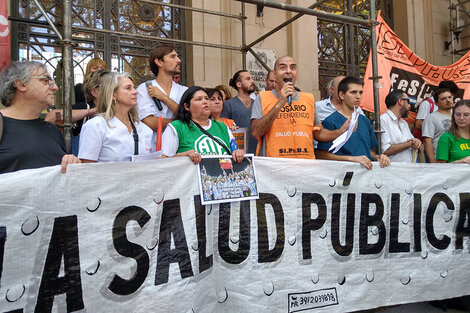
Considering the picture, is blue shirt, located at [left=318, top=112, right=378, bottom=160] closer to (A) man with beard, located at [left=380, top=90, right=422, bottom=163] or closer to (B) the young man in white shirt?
(A) man with beard, located at [left=380, top=90, right=422, bottom=163]

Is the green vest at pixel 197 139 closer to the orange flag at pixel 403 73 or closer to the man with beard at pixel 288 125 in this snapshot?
the man with beard at pixel 288 125

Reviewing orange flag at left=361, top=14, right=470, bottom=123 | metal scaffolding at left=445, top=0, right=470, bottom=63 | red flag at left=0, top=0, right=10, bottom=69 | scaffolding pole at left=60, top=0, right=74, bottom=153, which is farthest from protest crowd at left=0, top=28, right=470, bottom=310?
metal scaffolding at left=445, top=0, right=470, bottom=63

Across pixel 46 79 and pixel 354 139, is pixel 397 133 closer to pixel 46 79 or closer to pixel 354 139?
pixel 354 139

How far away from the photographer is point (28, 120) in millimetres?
2633

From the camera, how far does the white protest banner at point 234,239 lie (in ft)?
7.63

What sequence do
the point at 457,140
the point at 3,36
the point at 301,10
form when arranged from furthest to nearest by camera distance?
the point at 457,140 < the point at 301,10 < the point at 3,36

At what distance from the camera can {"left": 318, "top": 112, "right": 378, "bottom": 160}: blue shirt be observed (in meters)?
3.90

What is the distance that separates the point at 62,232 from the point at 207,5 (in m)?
5.27

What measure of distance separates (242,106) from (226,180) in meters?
1.98

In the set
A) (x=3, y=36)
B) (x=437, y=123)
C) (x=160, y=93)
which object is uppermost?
(x=3, y=36)

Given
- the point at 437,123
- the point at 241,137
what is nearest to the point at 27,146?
the point at 241,137

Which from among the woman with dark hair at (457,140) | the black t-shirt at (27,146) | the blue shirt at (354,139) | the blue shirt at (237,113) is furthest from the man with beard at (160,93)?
the woman with dark hair at (457,140)

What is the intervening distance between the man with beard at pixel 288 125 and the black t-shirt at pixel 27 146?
5.61ft

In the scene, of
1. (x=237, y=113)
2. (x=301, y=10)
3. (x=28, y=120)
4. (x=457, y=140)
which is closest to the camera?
(x=28, y=120)
